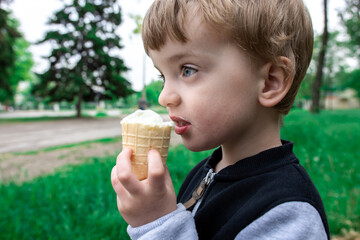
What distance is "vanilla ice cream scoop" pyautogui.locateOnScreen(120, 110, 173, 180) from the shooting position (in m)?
1.07

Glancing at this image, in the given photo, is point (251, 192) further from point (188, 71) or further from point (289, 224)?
point (188, 71)

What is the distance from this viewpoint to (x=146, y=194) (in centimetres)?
92

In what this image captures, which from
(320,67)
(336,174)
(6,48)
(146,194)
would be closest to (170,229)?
(146,194)

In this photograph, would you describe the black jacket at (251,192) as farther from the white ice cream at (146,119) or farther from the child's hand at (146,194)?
the white ice cream at (146,119)

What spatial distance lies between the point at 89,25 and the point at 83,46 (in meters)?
1.71

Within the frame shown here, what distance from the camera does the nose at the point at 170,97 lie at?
1.00 m

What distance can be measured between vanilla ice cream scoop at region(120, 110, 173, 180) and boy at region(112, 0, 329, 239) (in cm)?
6

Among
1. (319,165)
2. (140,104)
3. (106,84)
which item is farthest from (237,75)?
(106,84)

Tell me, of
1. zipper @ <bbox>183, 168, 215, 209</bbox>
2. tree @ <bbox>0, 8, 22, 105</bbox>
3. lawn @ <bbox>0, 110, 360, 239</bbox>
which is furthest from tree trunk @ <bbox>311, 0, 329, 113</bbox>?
tree @ <bbox>0, 8, 22, 105</bbox>

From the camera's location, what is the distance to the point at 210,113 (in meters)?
0.96

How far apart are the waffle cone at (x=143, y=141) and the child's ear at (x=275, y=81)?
1.31ft

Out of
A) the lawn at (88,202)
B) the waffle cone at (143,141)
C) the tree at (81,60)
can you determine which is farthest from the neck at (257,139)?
the tree at (81,60)

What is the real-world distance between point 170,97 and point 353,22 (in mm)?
9682

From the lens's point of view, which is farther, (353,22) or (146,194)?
(353,22)
